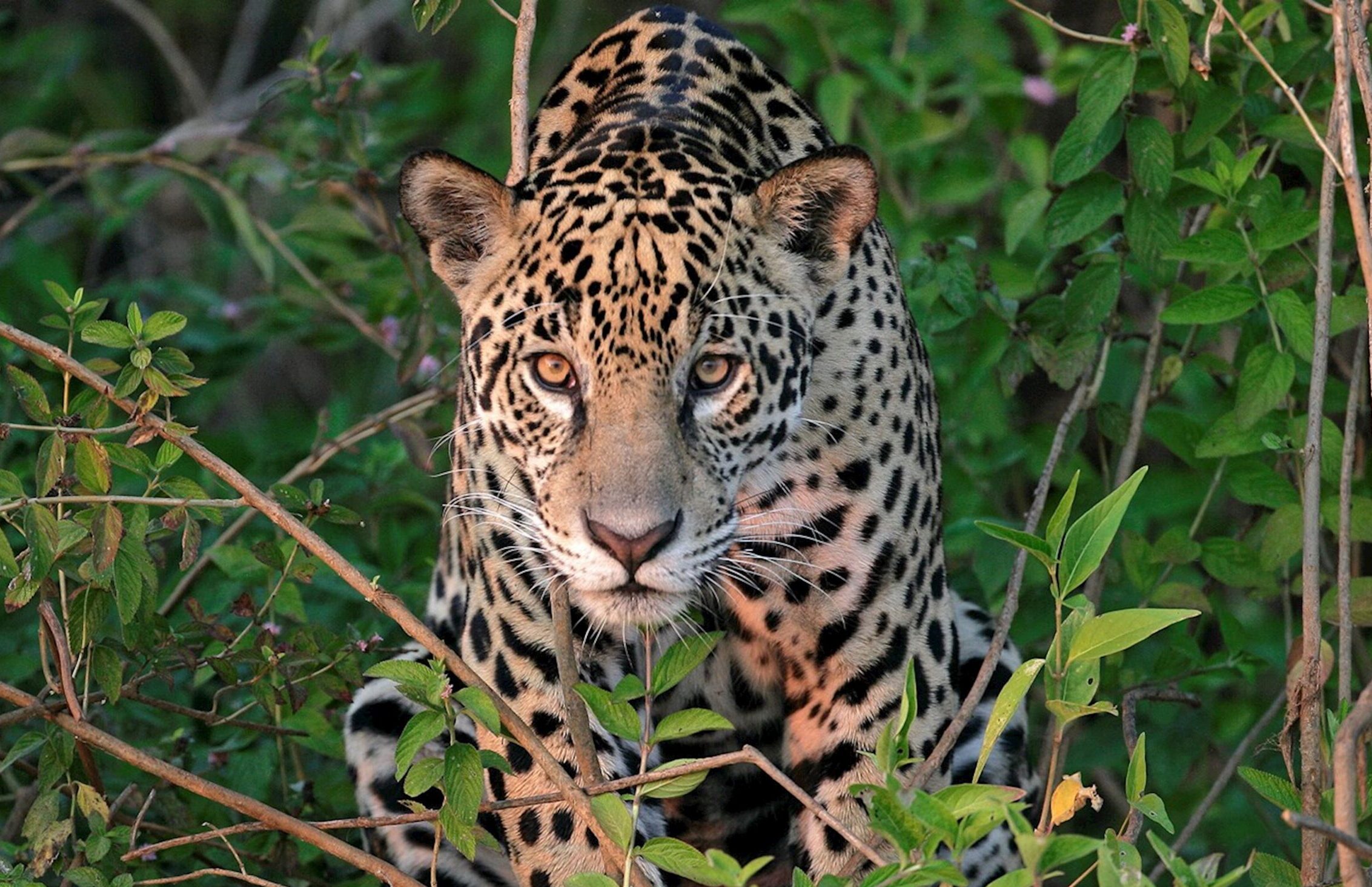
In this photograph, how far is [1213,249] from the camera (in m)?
4.84

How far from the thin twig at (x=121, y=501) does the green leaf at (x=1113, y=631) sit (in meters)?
1.68

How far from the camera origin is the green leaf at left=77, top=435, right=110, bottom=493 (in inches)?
157

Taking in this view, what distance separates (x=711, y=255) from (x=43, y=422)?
59.3 inches

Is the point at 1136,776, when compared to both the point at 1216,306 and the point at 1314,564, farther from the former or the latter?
the point at 1216,306

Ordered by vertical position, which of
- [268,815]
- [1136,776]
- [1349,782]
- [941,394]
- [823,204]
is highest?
[823,204]

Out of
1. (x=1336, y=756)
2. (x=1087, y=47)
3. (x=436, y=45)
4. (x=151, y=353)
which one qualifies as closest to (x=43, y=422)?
(x=151, y=353)

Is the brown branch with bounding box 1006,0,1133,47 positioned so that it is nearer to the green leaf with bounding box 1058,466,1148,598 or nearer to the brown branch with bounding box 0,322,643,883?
the green leaf with bounding box 1058,466,1148,598

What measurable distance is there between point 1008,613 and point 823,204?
3.45ft

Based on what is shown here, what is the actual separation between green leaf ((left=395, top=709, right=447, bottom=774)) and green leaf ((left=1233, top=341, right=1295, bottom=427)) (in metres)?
2.40

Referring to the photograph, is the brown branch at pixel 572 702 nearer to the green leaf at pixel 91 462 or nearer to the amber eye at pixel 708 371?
the amber eye at pixel 708 371

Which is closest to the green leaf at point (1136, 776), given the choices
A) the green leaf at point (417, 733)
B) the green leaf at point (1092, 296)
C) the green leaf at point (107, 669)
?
the green leaf at point (417, 733)

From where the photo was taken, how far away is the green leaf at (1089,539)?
3.59 meters

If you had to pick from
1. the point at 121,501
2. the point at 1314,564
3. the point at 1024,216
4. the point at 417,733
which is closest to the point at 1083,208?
the point at 1024,216

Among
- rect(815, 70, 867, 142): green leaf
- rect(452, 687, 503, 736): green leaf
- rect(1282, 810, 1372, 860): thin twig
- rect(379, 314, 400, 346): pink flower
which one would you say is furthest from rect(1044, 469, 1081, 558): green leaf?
rect(815, 70, 867, 142): green leaf
